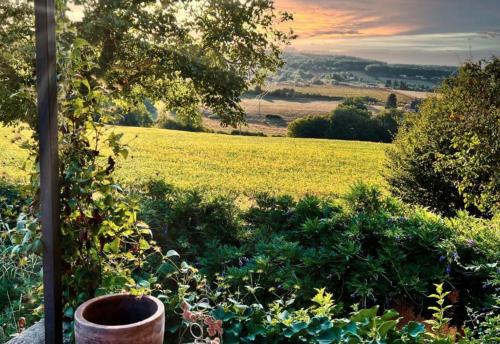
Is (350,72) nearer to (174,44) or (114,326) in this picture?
(174,44)

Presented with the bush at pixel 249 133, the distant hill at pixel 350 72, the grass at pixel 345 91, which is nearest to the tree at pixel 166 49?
the distant hill at pixel 350 72

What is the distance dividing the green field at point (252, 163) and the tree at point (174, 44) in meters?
0.93

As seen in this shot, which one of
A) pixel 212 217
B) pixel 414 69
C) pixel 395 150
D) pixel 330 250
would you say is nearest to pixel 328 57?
pixel 414 69

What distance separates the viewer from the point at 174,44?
223 inches

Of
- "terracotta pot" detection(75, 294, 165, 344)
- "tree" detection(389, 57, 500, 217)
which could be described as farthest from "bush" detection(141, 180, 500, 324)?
"tree" detection(389, 57, 500, 217)

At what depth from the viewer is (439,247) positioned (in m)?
2.46

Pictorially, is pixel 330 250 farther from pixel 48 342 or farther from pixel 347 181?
pixel 347 181

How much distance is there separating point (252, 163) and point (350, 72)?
1869mm

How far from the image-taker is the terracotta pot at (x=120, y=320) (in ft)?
4.95

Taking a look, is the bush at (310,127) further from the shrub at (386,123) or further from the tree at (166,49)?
the tree at (166,49)

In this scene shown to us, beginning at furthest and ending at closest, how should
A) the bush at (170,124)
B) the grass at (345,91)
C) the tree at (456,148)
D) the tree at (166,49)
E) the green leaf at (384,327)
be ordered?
the bush at (170,124) → the grass at (345,91) → the tree at (166,49) → the tree at (456,148) → the green leaf at (384,327)

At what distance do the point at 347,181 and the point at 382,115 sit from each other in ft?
3.31

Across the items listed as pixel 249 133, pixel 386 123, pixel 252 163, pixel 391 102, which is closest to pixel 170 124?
pixel 249 133

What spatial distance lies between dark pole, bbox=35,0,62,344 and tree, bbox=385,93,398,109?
540cm
